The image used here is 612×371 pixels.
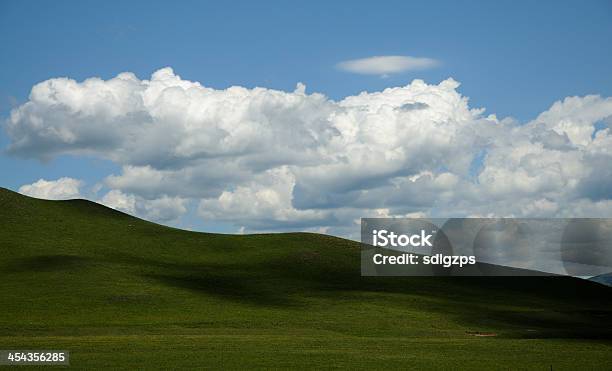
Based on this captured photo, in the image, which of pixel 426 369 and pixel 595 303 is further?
pixel 595 303

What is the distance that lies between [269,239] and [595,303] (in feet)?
190

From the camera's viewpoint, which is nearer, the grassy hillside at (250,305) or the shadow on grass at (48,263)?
the grassy hillside at (250,305)

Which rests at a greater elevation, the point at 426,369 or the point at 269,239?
the point at 269,239

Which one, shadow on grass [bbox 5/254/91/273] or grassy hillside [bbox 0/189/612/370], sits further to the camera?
shadow on grass [bbox 5/254/91/273]

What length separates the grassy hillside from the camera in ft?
185

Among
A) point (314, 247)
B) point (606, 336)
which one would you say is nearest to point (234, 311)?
point (606, 336)

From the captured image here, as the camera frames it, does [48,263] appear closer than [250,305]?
No

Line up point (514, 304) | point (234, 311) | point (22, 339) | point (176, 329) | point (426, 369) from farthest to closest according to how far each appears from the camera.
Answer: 1. point (514, 304)
2. point (234, 311)
3. point (176, 329)
4. point (22, 339)
5. point (426, 369)

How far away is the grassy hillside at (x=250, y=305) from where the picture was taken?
185 feet

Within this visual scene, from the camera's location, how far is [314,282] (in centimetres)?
11681

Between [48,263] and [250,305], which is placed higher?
[48,263]

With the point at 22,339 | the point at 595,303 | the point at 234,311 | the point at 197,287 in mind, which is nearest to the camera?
the point at 22,339

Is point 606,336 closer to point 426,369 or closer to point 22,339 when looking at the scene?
point 426,369

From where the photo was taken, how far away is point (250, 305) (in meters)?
96.8
